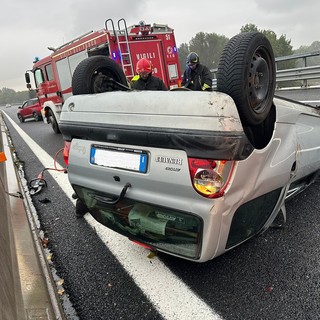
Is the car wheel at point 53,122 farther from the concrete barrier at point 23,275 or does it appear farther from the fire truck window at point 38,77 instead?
the concrete barrier at point 23,275

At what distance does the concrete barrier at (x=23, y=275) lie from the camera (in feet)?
6.73

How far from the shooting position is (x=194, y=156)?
1.92 m

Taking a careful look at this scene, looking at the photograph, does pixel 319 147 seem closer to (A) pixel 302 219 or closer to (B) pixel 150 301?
(A) pixel 302 219

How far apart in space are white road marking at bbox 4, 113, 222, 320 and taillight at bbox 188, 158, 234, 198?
2.55 feet

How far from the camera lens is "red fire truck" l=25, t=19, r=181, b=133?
9336 mm

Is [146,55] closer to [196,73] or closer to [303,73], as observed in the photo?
[196,73]

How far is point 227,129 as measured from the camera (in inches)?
71.9

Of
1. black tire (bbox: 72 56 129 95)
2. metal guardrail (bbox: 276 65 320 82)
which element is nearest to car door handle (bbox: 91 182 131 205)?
black tire (bbox: 72 56 129 95)

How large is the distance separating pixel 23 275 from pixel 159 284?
41.6 inches

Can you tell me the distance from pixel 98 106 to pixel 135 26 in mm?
8109

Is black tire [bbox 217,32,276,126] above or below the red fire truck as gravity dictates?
below

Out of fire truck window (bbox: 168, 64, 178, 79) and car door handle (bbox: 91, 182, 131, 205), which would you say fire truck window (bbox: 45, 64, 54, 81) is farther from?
car door handle (bbox: 91, 182, 131, 205)

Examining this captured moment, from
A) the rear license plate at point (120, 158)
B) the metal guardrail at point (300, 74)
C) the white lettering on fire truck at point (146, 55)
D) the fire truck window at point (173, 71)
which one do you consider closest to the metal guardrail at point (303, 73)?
the metal guardrail at point (300, 74)

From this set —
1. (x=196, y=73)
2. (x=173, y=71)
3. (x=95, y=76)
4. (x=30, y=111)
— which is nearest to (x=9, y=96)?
(x=30, y=111)
